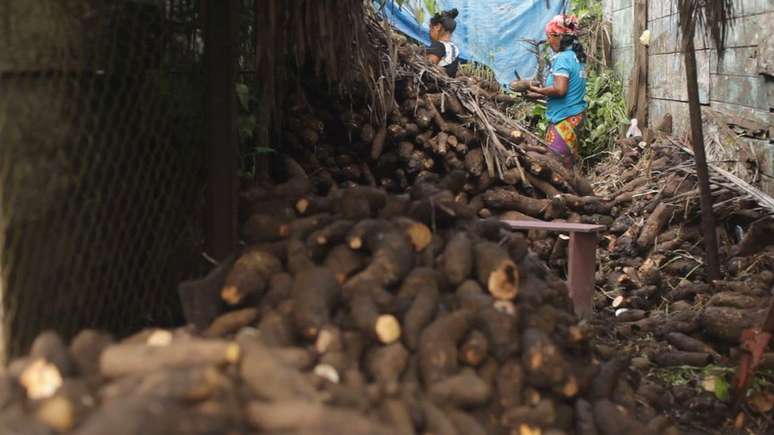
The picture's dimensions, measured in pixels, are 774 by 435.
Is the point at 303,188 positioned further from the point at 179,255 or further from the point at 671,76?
the point at 671,76

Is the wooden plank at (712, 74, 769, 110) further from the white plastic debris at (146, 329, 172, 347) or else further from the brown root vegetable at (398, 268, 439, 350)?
the white plastic debris at (146, 329, 172, 347)

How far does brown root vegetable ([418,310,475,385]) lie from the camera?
2.93m

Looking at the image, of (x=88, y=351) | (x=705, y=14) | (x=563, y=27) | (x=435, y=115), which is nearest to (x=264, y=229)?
(x=88, y=351)

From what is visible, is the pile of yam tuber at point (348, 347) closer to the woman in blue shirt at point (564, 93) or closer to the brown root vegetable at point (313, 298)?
the brown root vegetable at point (313, 298)

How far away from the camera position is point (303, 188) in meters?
3.95

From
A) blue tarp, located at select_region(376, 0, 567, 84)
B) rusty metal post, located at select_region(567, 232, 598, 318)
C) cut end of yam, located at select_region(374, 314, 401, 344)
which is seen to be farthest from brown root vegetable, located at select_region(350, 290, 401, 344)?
blue tarp, located at select_region(376, 0, 567, 84)

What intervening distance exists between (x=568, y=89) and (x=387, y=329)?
6.12 metres

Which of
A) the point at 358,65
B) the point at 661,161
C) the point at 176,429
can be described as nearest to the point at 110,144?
the point at 176,429

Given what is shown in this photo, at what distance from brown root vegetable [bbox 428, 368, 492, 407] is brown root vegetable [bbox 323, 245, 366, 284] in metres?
0.61

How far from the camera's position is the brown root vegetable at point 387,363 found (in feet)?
9.23

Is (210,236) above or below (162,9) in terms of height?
below

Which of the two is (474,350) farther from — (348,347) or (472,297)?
(348,347)

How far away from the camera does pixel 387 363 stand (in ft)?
9.39

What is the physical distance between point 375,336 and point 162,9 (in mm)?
1706
